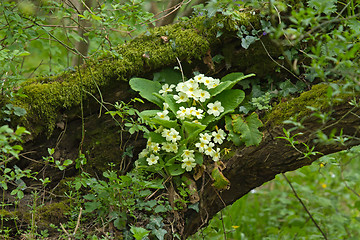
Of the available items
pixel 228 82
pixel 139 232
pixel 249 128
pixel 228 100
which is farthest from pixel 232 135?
pixel 139 232

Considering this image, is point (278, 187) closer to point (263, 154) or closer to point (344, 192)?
point (344, 192)

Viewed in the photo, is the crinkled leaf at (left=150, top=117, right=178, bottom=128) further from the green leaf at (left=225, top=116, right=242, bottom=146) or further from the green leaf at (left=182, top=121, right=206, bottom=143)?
the green leaf at (left=225, top=116, right=242, bottom=146)

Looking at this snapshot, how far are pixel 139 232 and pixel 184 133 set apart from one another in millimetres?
919

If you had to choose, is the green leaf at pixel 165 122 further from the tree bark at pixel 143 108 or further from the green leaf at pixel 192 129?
the tree bark at pixel 143 108

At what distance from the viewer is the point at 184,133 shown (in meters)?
3.09

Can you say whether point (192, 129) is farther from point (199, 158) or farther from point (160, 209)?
point (160, 209)

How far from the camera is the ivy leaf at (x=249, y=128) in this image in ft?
9.80

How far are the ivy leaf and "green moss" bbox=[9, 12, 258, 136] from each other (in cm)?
72

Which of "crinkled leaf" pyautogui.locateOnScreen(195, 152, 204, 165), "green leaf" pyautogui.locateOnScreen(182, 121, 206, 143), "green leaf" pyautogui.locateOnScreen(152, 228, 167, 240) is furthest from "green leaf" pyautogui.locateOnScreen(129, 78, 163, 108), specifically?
"green leaf" pyautogui.locateOnScreen(152, 228, 167, 240)

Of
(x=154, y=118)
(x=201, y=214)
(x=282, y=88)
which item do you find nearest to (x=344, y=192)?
(x=282, y=88)

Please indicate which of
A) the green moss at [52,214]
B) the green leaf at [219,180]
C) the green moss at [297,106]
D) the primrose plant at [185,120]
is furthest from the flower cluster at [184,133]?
the green moss at [52,214]

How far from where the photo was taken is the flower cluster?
2.94 m

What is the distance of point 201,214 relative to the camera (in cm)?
301

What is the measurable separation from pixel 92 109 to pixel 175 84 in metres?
0.81
